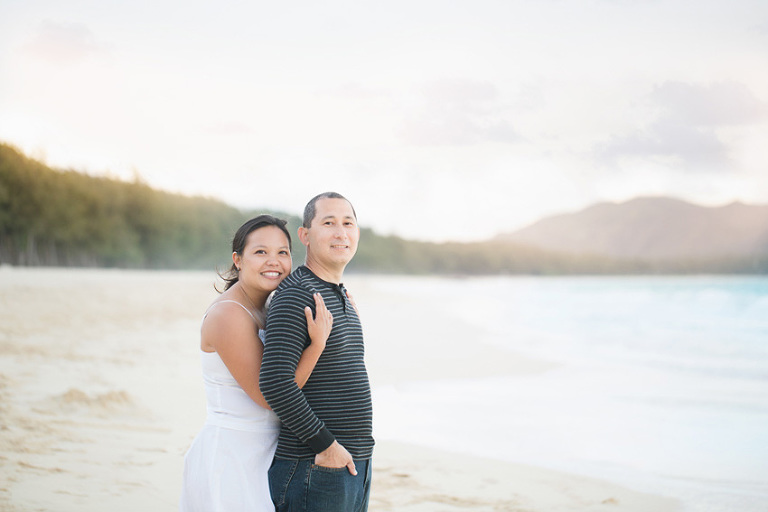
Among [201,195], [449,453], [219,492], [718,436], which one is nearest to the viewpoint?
[219,492]

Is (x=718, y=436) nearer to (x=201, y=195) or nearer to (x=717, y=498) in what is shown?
(x=717, y=498)

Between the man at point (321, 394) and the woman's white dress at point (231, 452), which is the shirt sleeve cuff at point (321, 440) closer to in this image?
the man at point (321, 394)

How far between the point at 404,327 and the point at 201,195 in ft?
161

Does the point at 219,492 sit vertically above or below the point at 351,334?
below

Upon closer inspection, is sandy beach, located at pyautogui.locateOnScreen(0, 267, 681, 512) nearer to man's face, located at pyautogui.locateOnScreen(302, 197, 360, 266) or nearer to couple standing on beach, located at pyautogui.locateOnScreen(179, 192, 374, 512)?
couple standing on beach, located at pyautogui.locateOnScreen(179, 192, 374, 512)

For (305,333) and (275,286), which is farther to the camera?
(275,286)

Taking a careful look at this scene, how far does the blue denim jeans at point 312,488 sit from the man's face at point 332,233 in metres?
0.79

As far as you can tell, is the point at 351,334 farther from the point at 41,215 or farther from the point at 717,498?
the point at 41,215

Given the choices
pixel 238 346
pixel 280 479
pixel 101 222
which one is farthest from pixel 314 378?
pixel 101 222

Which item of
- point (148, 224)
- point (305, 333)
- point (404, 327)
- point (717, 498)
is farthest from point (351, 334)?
point (148, 224)

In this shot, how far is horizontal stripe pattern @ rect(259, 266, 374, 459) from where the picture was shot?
2184mm

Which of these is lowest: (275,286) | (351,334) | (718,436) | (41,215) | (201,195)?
A: (718,436)

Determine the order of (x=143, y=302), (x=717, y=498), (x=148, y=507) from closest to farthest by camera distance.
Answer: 1. (x=148, y=507)
2. (x=717, y=498)
3. (x=143, y=302)

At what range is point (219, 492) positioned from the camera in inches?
95.7
